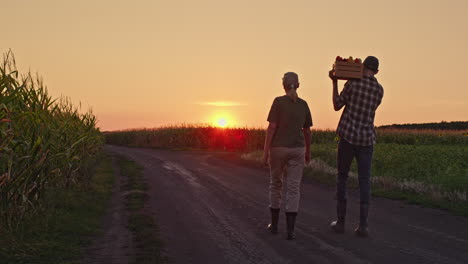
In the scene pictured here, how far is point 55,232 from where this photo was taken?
7859 mm

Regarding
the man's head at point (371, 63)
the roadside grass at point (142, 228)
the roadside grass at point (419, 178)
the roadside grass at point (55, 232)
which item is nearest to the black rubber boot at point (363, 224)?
the man's head at point (371, 63)

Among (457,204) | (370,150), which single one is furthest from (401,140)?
(370,150)

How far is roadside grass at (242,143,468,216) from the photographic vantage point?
11992mm

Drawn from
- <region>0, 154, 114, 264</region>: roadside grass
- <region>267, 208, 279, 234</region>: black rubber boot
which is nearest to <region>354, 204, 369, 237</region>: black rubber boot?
<region>267, 208, 279, 234</region>: black rubber boot

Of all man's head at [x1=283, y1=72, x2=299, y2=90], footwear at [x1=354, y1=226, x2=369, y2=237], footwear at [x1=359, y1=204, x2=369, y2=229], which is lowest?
footwear at [x1=354, y1=226, x2=369, y2=237]

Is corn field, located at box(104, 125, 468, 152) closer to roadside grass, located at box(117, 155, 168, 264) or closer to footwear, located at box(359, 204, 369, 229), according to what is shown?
roadside grass, located at box(117, 155, 168, 264)

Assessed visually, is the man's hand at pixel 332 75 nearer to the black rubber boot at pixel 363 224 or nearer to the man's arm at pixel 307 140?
the man's arm at pixel 307 140

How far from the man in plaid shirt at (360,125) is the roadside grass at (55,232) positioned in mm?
3924

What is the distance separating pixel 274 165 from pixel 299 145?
48 cm

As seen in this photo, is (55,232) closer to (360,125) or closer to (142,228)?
(142,228)

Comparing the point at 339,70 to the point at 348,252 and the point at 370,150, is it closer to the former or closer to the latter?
the point at 370,150

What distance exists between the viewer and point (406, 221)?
31.1ft

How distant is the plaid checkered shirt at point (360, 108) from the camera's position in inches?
305

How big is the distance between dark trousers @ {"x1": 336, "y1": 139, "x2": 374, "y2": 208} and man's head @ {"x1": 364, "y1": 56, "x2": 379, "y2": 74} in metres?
1.16
